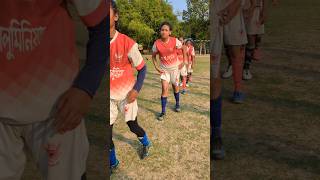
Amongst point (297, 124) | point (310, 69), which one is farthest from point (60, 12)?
point (310, 69)

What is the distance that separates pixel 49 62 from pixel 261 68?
24.1 ft

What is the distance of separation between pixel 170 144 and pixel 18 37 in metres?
3.49

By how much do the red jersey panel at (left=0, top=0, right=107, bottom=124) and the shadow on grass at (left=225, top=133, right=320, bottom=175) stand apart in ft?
8.81

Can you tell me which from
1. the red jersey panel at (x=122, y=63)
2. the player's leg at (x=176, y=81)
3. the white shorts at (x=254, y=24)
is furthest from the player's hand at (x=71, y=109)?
the player's leg at (x=176, y=81)

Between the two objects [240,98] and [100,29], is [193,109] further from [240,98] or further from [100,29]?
[100,29]

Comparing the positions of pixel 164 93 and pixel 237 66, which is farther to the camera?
pixel 164 93

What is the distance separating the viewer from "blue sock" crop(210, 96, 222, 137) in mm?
3504

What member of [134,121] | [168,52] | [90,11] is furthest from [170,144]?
[90,11]

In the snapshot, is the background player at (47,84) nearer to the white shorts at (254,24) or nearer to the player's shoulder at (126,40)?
the player's shoulder at (126,40)

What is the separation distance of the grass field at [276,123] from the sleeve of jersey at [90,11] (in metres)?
2.45

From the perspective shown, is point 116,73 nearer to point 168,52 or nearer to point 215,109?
point 215,109

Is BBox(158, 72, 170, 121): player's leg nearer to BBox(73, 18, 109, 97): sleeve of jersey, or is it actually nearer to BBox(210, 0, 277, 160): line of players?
BBox(210, 0, 277, 160): line of players

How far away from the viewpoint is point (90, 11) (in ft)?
4.50

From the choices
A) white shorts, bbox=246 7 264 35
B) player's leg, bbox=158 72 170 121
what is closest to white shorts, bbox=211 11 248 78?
white shorts, bbox=246 7 264 35
